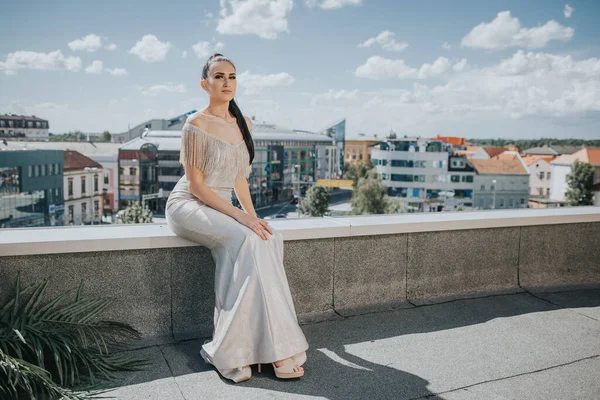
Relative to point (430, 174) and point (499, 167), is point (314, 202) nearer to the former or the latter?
point (430, 174)

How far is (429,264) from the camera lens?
333 cm

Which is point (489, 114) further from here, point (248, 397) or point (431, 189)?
point (248, 397)

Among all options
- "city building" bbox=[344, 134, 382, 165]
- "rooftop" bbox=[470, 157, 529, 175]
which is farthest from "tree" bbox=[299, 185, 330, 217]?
"city building" bbox=[344, 134, 382, 165]

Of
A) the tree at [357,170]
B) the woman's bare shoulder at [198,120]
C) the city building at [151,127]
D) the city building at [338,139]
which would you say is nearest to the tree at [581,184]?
the tree at [357,170]

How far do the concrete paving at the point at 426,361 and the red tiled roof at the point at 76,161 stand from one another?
68080 millimetres

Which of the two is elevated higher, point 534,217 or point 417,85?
point 417,85

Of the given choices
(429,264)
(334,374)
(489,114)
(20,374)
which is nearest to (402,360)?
(334,374)

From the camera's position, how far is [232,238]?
7.53ft

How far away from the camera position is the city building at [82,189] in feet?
213

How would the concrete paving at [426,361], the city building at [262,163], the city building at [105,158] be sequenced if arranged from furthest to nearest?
the city building at [105,158]
the city building at [262,163]
the concrete paving at [426,361]

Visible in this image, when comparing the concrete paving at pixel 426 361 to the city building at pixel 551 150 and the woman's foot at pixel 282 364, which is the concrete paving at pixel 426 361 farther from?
the city building at pixel 551 150

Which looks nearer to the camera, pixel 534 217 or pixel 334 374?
pixel 334 374

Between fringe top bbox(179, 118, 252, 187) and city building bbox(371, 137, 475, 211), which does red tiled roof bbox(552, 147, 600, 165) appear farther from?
fringe top bbox(179, 118, 252, 187)

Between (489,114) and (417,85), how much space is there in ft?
63.6
